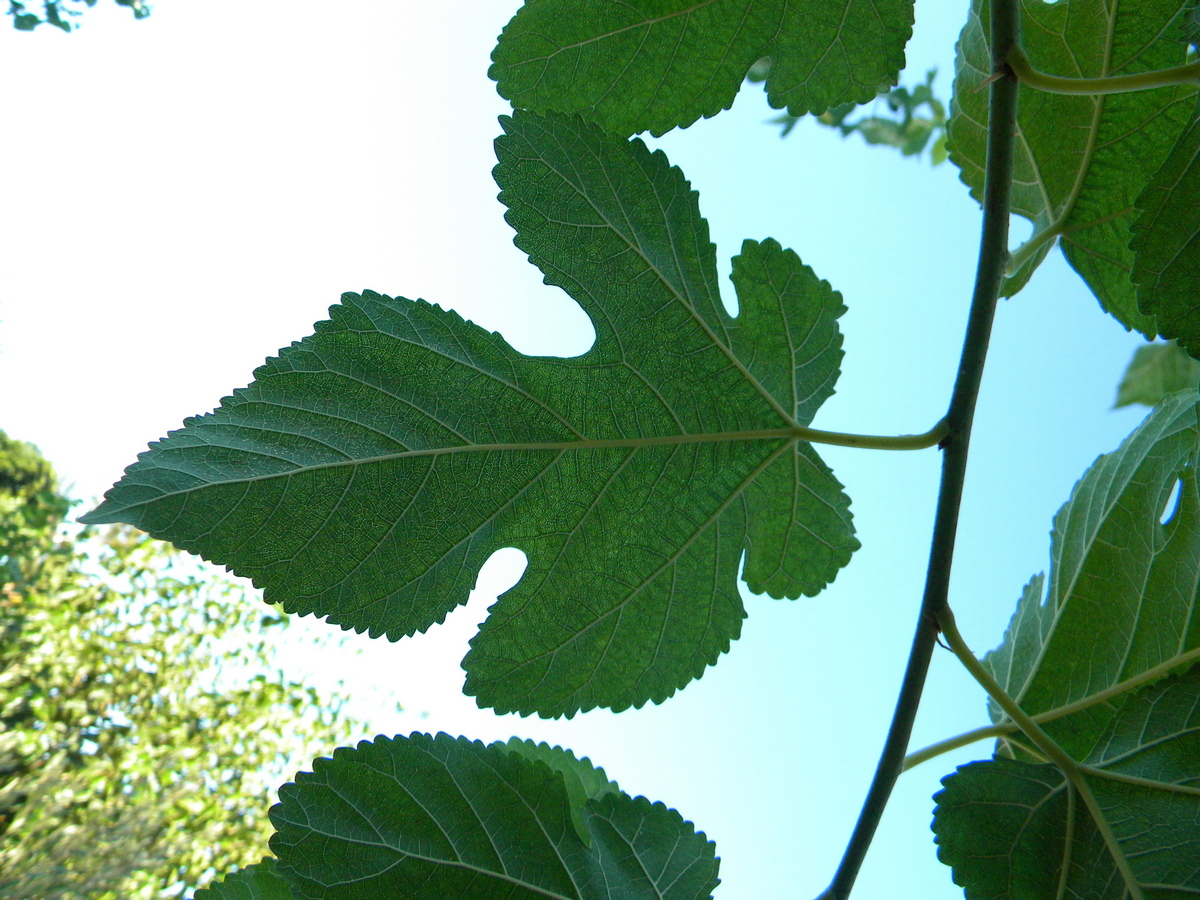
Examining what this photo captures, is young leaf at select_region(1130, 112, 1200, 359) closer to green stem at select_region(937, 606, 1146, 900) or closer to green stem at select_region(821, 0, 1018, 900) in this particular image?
green stem at select_region(821, 0, 1018, 900)

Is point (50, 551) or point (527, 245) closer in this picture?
point (527, 245)

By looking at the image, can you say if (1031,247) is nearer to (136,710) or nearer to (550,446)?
(550,446)

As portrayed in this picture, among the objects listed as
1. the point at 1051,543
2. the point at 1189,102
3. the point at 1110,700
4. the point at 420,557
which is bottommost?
the point at 420,557

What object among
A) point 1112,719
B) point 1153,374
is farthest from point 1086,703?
point 1153,374

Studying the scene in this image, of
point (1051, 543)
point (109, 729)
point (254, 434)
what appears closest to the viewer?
point (254, 434)

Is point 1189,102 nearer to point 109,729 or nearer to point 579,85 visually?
point 579,85

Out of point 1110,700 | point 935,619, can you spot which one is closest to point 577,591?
point 935,619
